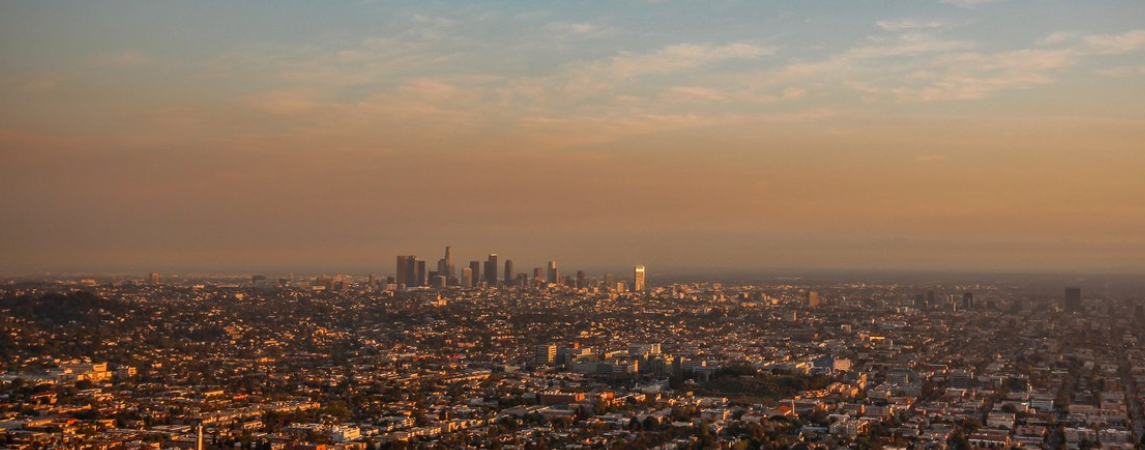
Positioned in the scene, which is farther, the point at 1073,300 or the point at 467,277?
the point at 467,277

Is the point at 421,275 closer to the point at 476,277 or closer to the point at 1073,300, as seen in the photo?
the point at 476,277

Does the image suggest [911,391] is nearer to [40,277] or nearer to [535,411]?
[535,411]

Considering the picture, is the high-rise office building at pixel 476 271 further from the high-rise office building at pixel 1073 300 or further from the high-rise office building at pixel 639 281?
the high-rise office building at pixel 1073 300

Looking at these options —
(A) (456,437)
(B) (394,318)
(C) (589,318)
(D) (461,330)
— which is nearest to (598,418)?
(A) (456,437)

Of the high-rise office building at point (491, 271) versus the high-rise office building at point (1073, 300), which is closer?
the high-rise office building at point (1073, 300)

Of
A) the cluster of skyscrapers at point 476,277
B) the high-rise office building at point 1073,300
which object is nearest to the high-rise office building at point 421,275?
the cluster of skyscrapers at point 476,277

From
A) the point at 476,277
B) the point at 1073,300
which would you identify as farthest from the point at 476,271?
the point at 1073,300
